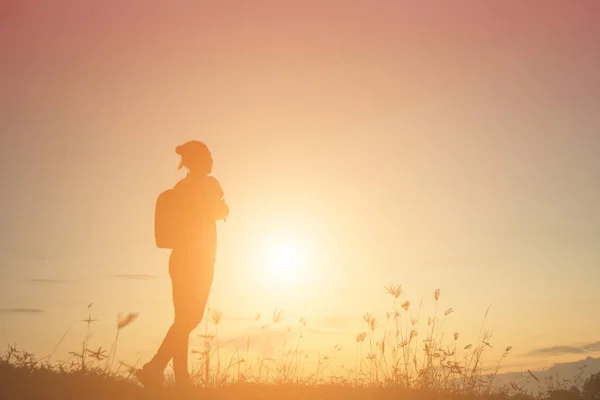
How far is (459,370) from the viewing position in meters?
9.11

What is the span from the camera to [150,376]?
6930 mm

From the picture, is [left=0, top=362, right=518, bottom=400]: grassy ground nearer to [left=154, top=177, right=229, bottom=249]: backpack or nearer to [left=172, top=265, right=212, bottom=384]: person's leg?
[left=172, top=265, right=212, bottom=384]: person's leg

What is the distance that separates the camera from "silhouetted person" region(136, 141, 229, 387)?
278 inches

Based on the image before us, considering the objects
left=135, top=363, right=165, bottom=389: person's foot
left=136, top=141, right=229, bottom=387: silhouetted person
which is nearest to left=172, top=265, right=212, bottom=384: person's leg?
left=136, top=141, right=229, bottom=387: silhouetted person

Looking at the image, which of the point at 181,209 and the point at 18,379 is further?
the point at 181,209

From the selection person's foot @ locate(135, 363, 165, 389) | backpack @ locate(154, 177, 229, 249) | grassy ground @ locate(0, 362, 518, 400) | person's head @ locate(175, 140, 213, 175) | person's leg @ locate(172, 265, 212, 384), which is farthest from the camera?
person's head @ locate(175, 140, 213, 175)

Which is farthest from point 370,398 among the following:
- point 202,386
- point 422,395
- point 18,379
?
point 18,379

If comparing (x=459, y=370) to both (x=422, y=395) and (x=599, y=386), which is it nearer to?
(x=422, y=395)

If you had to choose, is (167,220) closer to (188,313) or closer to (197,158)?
(197,158)

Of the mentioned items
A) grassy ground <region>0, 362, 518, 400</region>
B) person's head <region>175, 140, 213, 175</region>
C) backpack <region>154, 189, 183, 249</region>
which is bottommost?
grassy ground <region>0, 362, 518, 400</region>

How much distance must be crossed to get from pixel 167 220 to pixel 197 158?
861mm

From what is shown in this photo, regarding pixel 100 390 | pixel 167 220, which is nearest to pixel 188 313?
pixel 167 220

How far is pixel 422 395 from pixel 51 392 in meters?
5.06

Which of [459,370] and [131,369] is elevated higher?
[131,369]
